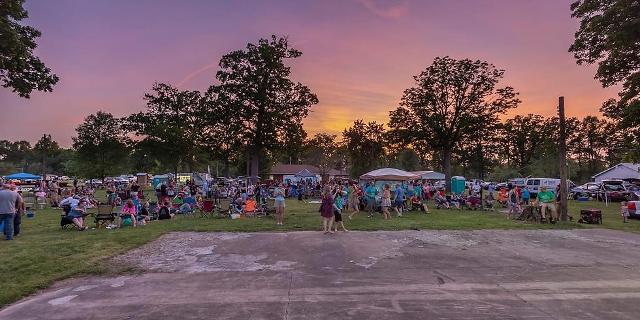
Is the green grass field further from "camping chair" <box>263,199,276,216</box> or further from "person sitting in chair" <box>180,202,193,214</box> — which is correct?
"person sitting in chair" <box>180,202,193,214</box>

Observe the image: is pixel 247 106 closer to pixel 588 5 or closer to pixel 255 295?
pixel 588 5

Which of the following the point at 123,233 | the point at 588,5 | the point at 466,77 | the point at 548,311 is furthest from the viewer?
the point at 466,77

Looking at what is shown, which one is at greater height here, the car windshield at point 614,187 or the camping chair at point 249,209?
the car windshield at point 614,187

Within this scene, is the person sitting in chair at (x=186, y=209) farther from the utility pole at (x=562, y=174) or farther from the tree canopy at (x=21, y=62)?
the utility pole at (x=562, y=174)

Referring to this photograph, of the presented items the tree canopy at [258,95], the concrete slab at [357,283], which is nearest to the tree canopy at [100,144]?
the tree canopy at [258,95]

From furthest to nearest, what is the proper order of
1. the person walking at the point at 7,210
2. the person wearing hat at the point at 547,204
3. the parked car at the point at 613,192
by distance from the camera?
the parked car at the point at 613,192 < the person wearing hat at the point at 547,204 < the person walking at the point at 7,210

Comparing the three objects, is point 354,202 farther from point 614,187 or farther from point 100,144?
point 100,144

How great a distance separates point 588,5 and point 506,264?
21.4 m

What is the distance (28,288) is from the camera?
700 cm

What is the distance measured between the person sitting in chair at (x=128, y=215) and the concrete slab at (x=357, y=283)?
4.48 meters

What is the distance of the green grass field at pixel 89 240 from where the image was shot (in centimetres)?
789

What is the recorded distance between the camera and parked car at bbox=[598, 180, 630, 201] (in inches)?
1323

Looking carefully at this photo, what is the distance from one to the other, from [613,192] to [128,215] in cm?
3611

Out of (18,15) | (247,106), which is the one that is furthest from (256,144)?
(18,15)
